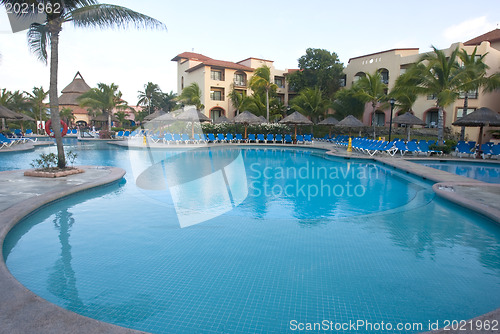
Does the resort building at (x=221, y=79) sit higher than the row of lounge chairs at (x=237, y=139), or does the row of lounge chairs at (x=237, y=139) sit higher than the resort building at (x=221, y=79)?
the resort building at (x=221, y=79)

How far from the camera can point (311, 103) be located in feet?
96.1

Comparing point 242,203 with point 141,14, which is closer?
point 242,203

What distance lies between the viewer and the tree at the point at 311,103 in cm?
2903

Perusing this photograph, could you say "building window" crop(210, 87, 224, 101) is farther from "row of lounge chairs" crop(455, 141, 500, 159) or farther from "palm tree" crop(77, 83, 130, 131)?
"row of lounge chairs" crop(455, 141, 500, 159)

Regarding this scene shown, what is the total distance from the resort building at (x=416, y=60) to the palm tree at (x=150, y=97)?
3031cm

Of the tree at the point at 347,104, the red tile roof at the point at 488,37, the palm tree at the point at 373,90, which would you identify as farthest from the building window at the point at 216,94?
the red tile roof at the point at 488,37

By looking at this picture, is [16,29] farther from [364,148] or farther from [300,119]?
[300,119]

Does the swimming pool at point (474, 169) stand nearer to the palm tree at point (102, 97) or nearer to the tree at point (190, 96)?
the tree at point (190, 96)

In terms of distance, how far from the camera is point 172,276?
372cm

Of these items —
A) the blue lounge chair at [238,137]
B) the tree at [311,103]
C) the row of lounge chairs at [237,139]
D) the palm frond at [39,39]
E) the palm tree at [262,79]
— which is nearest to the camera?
the palm frond at [39,39]

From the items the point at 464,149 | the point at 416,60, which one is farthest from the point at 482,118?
the point at 416,60

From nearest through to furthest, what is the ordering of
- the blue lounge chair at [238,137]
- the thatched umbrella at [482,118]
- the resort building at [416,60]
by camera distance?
the thatched umbrella at [482,118] < the resort building at [416,60] < the blue lounge chair at [238,137]

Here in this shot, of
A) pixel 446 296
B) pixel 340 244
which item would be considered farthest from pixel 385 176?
pixel 446 296

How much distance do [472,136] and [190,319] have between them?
28151mm
